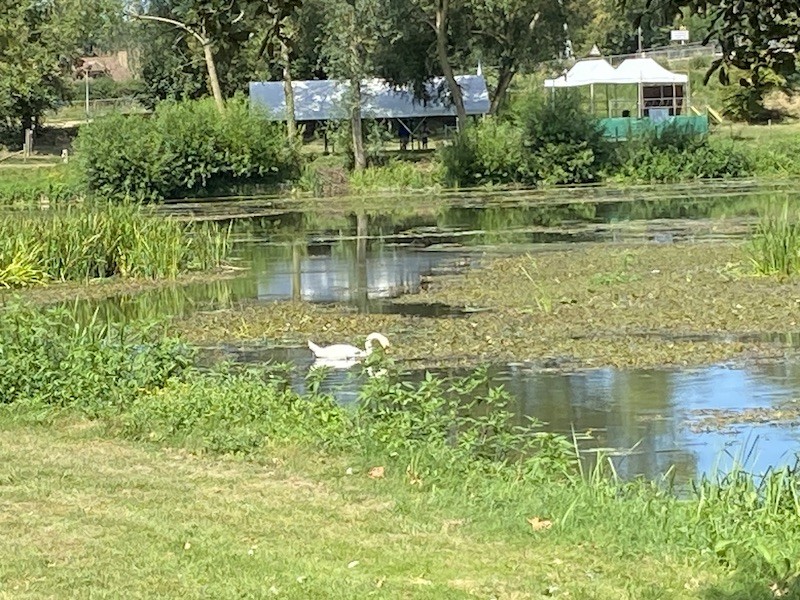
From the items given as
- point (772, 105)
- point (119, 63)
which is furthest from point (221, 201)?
point (119, 63)

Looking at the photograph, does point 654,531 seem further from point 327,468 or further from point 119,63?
point 119,63

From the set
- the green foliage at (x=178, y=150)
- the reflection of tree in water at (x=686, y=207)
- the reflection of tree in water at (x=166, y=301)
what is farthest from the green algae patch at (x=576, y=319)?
the green foliage at (x=178, y=150)

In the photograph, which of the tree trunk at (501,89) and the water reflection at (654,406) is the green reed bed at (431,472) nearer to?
the water reflection at (654,406)

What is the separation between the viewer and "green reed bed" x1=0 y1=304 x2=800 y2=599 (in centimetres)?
671

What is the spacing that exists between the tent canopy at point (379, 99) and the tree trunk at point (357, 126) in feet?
9.70

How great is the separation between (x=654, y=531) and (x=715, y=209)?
33.9m

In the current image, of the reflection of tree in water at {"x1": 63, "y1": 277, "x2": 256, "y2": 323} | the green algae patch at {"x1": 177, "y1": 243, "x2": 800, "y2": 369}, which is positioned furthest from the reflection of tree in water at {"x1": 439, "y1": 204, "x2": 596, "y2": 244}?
the reflection of tree in water at {"x1": 63, "y1": 277, "x2": 256, "y2": 323}

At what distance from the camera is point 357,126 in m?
57.1

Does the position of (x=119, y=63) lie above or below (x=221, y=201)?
above

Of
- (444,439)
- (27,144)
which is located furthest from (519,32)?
(444,439)

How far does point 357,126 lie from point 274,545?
2000 inches

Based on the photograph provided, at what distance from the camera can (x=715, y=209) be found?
40.1m

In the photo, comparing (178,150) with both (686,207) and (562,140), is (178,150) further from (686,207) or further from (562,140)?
(686,207)

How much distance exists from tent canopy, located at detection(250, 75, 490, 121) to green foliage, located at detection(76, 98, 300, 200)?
18.7 feet
